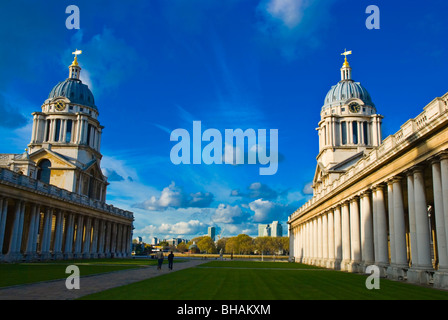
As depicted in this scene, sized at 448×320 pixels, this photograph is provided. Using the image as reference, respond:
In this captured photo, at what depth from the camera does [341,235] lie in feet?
170

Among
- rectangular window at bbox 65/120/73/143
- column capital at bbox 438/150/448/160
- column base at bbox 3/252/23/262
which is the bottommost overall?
column base at bbox 3/252/23/262

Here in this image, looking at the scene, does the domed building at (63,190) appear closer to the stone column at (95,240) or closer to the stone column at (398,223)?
the stone column at (95,240)

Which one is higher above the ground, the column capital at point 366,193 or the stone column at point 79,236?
the column capital at point 366,193

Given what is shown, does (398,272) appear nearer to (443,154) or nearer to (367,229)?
(367,229)

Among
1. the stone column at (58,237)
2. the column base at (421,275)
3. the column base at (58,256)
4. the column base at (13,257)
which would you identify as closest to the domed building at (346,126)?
the stone column at (58,237)

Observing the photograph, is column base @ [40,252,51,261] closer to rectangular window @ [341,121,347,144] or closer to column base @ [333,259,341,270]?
column base @ [333,259,341,270]

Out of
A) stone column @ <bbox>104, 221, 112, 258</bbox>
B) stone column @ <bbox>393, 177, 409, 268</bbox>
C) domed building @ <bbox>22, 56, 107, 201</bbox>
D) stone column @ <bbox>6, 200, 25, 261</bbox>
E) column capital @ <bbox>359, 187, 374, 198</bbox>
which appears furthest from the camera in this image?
stone column @ <bbox>104, 221, 112, 258</bbox>

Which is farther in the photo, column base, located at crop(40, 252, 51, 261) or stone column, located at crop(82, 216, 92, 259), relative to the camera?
stone column, located at crop(82, 216, 92, 259)

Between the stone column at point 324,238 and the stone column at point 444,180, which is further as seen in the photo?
the stone column at point 324,238

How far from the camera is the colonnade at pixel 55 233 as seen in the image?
53969mm

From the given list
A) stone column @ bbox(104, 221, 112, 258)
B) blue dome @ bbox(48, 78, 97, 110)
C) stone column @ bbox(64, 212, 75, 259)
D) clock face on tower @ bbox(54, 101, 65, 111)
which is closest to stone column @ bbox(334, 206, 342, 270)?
stone column @ bbox(64, 212, 75, 259)

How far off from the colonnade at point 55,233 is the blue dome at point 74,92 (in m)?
29.4

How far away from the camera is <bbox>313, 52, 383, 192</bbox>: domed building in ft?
298
